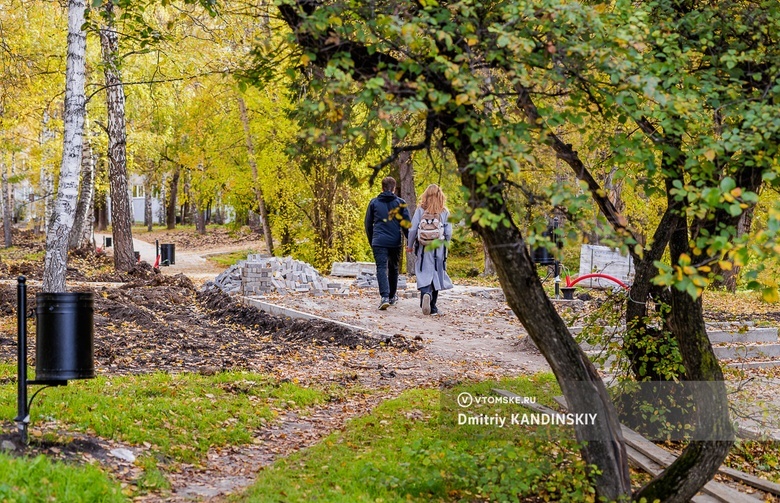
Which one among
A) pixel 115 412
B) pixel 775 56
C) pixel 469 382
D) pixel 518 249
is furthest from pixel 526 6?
pixel 469 382

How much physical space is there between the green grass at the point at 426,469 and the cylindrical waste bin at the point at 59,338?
156 centimetres

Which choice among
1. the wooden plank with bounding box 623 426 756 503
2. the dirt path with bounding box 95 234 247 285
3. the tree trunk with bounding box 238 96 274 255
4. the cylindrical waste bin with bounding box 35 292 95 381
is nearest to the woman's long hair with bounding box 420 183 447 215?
the wooden plank with bounding box 623 426 756 503

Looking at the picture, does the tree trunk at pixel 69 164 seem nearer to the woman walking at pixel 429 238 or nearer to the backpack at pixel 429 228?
the woman walking at pixel 429 238

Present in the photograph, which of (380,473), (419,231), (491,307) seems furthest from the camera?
(491,307)

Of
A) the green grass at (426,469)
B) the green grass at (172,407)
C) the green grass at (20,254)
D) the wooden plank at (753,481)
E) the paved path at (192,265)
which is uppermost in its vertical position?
the green grass at (20,254)

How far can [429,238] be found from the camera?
1144 cm

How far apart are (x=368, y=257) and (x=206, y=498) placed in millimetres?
17421

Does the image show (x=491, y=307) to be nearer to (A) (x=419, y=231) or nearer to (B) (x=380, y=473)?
(A) (x=419, y=231)

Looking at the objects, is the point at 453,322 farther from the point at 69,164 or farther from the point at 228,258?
the point at 228,258

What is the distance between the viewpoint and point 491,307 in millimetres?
14234

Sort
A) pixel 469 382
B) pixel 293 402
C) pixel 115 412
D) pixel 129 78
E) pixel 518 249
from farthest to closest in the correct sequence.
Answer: pixel 129 78 → pixel 469 382 → pixel 293 402 → pixel 115 412 → pixel 518 249

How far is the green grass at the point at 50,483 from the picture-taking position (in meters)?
4.39

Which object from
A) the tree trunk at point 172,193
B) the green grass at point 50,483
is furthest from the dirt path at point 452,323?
Answer: the tree trunk at point 172,193

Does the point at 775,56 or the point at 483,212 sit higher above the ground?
the point at 775,56
